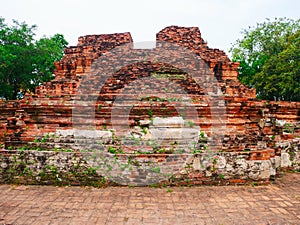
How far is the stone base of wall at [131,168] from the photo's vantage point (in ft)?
15.8

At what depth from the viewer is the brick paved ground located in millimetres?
3619

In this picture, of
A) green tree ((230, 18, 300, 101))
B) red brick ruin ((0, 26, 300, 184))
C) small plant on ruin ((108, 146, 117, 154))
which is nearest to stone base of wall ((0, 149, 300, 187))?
red brick ruin ((0, 26, 300, 184))

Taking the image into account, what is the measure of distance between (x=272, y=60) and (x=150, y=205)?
15.1 m

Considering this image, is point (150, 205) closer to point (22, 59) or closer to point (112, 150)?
point (112, 150)

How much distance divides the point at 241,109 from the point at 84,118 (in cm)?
374

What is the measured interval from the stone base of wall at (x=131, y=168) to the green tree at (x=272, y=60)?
11230 millimetres

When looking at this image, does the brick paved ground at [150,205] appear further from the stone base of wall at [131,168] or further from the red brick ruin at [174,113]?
the red brick ruin at [174,113]

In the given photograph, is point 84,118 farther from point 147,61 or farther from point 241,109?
point 241,109

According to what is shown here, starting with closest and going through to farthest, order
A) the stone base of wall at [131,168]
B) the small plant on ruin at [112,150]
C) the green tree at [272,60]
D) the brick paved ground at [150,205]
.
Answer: the brick paved ground at [150,205], the stone base of wall at [131,168], the small plant on ruin at [112,150], the green tree at [272,60]

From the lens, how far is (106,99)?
5.43 metres

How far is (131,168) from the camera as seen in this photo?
4.79 meters

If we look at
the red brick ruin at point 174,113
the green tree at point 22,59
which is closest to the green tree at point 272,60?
the red brick ruin at point 174,113

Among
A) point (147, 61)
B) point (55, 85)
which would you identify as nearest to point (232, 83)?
point (147, 61)

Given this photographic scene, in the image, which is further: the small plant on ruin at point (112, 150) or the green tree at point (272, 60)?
the green tree at point (272, 60)
